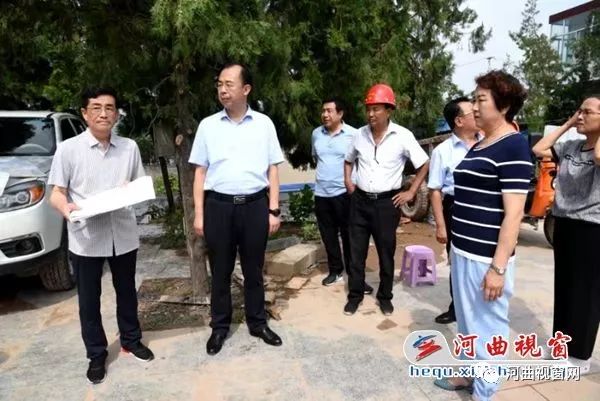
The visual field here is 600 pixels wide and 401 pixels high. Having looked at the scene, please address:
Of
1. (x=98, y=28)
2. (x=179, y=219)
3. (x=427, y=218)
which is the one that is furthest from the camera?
(x=427, y=218)

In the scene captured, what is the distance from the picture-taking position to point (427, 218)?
7469 millimetres

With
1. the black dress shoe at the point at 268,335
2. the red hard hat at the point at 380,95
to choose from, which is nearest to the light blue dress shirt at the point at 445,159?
the red hard hat at the point at 380,95

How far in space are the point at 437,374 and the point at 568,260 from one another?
0.99m

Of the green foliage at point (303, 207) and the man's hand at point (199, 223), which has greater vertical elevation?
the man's hand at point (199, 223)

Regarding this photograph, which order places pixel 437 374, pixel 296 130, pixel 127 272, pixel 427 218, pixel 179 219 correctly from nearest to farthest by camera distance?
pixel 437 374
pixel 127 272
pixel 296 130
pixel 179 219
pixel 427 218

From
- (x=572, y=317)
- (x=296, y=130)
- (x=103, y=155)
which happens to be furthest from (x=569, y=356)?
(x=296, y=130)

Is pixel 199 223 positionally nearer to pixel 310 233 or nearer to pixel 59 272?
pixel 59 272

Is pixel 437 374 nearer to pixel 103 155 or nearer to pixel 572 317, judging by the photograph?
pixel 572 317

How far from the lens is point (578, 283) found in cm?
264

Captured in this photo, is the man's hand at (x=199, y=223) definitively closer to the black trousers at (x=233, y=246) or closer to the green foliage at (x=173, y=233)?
the black trousers at (x=233, y=246)

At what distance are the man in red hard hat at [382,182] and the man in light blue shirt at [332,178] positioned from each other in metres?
0.53

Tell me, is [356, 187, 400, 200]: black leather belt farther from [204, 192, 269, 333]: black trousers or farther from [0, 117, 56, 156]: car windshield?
[0, 117, 56, 156]: car windshield

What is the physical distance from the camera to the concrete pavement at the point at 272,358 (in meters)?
2.61

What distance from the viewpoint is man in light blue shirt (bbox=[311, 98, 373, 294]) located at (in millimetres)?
4242
